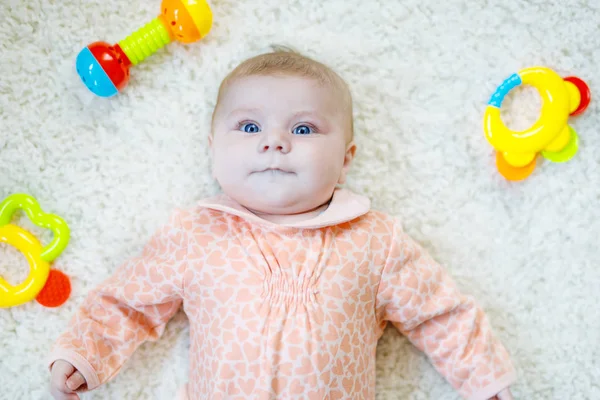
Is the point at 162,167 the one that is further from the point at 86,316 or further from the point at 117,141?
the point at 86,316

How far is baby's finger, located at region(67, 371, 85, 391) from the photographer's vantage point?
3.68 ft

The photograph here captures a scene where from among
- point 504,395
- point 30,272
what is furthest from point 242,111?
point 504,395

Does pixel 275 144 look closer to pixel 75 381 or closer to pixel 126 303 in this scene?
pixel 126 303

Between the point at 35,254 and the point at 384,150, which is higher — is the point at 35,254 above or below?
above

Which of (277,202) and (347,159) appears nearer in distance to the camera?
(277,202)

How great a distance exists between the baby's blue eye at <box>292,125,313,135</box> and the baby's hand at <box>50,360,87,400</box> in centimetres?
62

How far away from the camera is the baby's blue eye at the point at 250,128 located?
3.81ft

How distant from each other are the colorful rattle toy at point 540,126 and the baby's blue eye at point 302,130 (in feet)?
1.37

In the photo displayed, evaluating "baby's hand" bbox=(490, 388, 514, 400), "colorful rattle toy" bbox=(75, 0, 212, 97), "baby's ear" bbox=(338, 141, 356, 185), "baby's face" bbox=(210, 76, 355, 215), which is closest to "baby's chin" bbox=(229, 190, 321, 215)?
"baby's face" bbox=(210, 76, 355, 215)

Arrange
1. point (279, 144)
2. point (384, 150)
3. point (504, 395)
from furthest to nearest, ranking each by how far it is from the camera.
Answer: point (384, 150), point (504, 395), point (279, 144)

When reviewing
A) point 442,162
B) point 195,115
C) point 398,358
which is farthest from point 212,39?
point 398,358

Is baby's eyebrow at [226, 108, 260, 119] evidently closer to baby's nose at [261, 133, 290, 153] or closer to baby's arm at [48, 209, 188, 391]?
baby's nose at [261, 133, 290, 153]

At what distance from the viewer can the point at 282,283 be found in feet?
3.62

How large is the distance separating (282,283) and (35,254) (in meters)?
0.53
